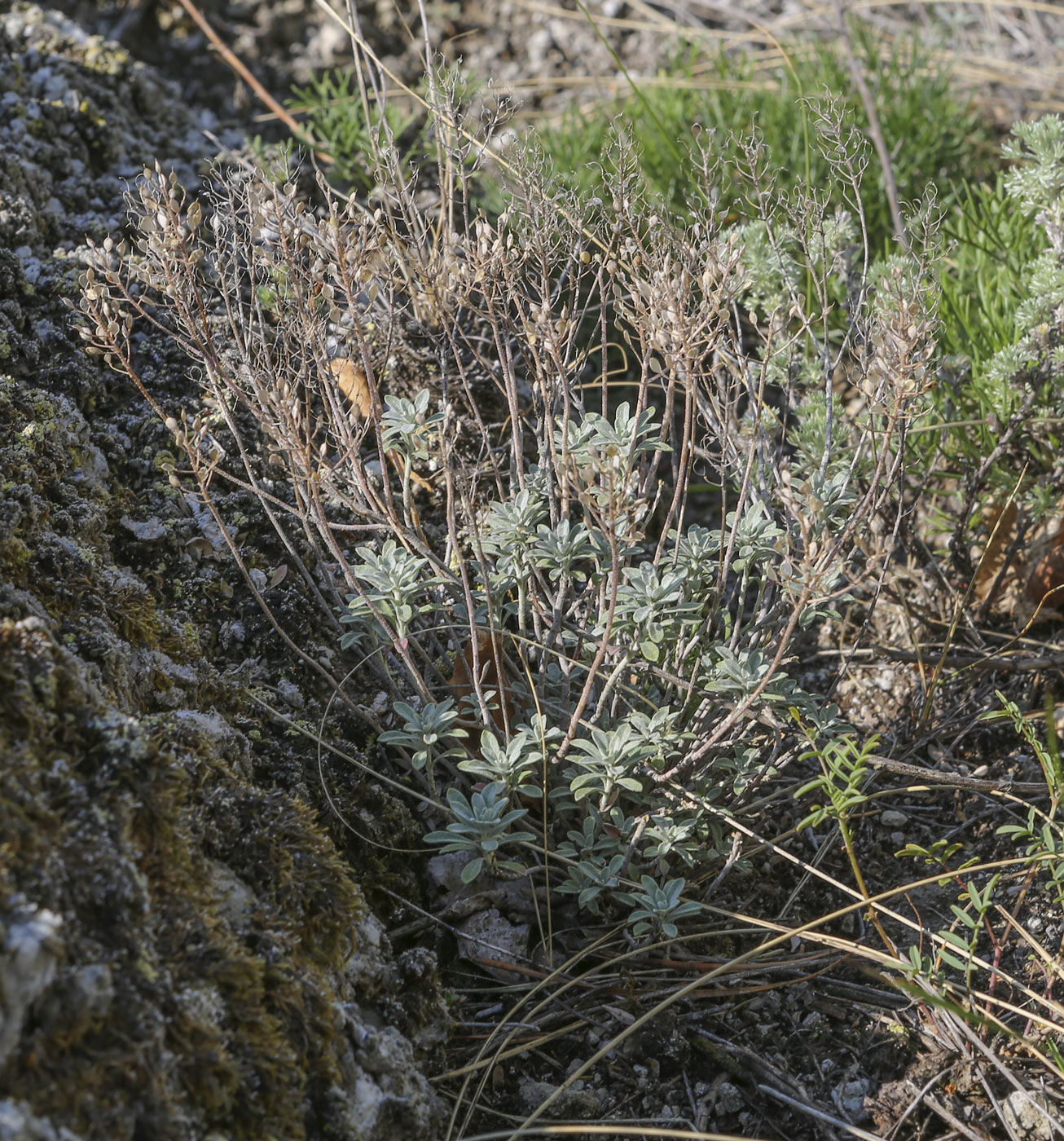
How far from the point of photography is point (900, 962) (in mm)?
1906

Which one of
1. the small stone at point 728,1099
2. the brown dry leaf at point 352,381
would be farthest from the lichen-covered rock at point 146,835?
the small stone at point 728,1099

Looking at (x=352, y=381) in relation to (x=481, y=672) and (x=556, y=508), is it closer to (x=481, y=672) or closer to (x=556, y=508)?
(x=556, y=508)

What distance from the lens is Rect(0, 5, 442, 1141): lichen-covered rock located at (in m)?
1.38

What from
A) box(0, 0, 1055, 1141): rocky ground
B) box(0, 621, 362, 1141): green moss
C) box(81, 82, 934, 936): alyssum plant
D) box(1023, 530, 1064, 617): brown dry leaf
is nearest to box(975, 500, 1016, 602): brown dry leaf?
box(1023, 530, 1064, 617): brown dry leaf

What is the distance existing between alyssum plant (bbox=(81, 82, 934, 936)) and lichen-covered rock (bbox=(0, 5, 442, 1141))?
8.0 inches

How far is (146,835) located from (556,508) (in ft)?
4.57

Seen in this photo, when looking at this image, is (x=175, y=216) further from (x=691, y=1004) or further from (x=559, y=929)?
(x=691, y=1004)

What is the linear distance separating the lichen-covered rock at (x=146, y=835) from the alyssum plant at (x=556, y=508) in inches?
8.0

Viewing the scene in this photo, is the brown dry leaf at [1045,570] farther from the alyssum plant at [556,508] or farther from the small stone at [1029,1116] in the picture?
the small stone at [1029,1116]

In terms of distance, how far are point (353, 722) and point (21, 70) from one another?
7.89 ft

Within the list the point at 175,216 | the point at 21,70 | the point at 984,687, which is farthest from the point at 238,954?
the point at 21,70

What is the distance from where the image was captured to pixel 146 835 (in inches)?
64.1

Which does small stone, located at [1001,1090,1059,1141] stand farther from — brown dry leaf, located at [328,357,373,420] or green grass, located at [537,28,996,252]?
green grass, located at [537,28,996,252]

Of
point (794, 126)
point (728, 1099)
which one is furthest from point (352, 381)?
point (794, 126)
